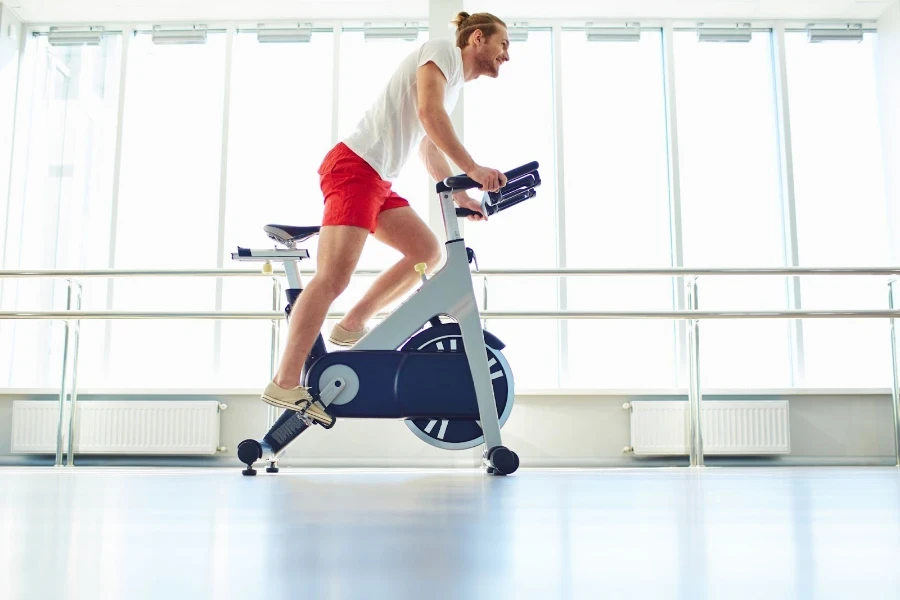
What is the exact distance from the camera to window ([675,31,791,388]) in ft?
15.3

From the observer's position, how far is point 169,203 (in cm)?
493

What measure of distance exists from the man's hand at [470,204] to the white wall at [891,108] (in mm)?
3915

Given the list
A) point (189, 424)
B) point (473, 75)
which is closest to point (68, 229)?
point (189, 424)

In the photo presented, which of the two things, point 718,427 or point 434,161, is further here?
point 718,427

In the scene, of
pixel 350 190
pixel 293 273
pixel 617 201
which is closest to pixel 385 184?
pixel 350 190

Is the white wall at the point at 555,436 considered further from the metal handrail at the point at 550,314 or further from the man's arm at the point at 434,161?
the man's arm at the point at 434,161

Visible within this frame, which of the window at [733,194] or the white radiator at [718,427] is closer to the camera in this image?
the white radiator at [718,427]

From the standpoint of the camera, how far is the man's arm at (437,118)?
1.72 m

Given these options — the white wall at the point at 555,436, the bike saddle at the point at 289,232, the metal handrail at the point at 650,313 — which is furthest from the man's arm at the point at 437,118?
the white wall at the point at 555,436

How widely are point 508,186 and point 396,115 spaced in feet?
1.07

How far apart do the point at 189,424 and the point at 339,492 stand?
2.89m

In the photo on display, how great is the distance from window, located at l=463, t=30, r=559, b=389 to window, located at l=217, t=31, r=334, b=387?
103 centimetres

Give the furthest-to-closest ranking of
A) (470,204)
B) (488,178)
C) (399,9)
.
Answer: (399,9)
(470,204)
(488,178)

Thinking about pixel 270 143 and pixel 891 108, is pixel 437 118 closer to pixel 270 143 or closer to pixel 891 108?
pixel 270 143
